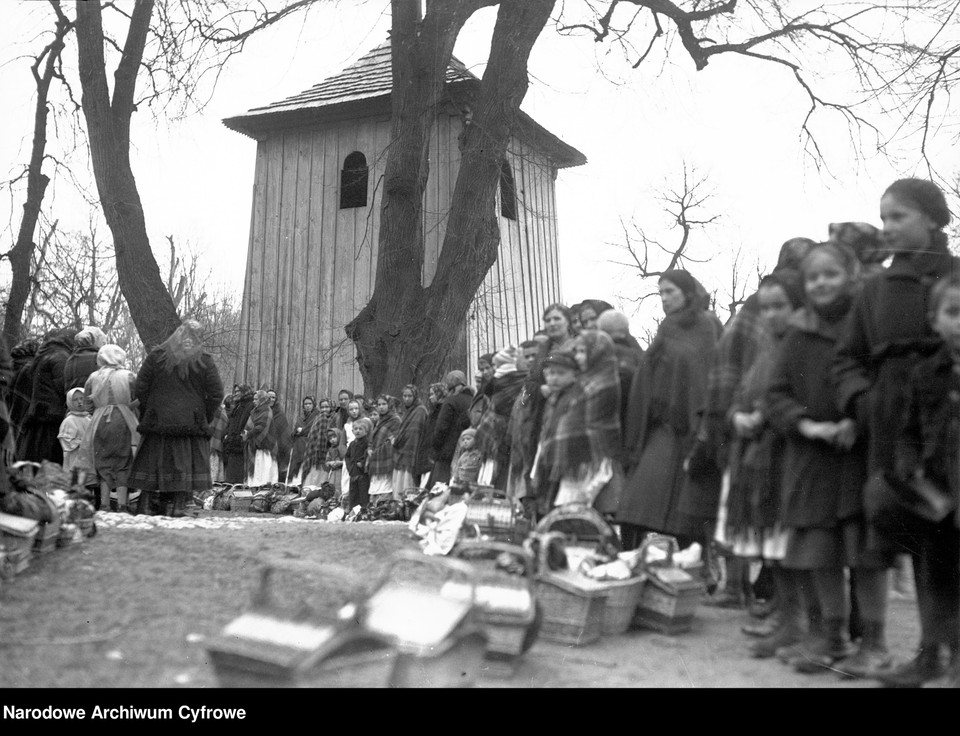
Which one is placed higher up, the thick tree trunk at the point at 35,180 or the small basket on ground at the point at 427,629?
the thick tree trunk at the point at 35,180

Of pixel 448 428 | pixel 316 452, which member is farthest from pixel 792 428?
pixel 316 452

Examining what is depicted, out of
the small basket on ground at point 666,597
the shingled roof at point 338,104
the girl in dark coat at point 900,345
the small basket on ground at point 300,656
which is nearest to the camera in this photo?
the small basket on ground at point 300,656

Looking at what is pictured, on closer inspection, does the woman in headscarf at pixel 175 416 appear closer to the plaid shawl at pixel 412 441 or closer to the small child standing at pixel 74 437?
the small child standing at pixel 74 437

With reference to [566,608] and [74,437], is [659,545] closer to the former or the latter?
[566,608]

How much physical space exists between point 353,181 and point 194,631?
40.4 ft

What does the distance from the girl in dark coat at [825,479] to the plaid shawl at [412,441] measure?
20.0 ft

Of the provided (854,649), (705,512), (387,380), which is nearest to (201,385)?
(387,380)

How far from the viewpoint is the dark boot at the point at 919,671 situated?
3430 millimetres

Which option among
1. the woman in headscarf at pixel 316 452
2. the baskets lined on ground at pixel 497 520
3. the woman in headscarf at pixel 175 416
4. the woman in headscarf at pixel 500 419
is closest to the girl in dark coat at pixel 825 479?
the baskets lined on ground at pixel 497 520

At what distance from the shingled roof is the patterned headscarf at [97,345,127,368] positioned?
7.08 m
